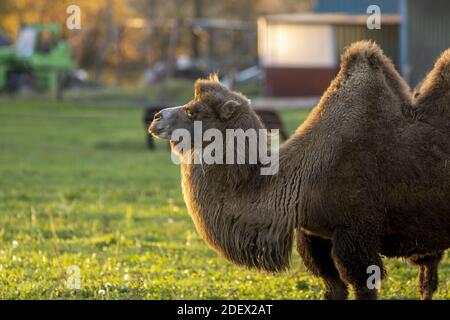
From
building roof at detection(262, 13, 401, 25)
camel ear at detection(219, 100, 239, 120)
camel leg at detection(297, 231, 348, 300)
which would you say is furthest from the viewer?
building roof at detection(262, 13, 401, 25)

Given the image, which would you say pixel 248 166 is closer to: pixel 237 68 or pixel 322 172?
pixel 322 172

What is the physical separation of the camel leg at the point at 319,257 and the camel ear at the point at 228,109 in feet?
3.60

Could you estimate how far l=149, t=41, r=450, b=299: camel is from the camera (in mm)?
7078

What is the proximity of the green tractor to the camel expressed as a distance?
3561 cm

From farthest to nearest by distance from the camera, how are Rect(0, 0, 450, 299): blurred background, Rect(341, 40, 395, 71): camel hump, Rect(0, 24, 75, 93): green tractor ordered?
Rect(0, 24, 75, 93): green tractor, Rect(0, 0, 450, 299): blurred background, Rect(341, 40, 395, 71): camel hump

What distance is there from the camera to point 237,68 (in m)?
51.5

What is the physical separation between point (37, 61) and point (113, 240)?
3305cm

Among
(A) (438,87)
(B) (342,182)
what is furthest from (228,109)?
(A) (438,87)

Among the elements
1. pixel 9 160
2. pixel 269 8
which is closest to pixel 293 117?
pixel 9 160

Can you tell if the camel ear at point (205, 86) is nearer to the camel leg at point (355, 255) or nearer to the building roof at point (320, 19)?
the camel leg at point (355, 255)

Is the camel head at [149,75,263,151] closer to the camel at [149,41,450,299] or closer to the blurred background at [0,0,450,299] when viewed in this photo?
the camel at [149,41,450,299]

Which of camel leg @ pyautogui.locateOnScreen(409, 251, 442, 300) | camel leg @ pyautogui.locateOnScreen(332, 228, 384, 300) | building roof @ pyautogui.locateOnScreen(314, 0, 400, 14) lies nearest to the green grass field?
camel leg @ pyautogui.locateOnScreen(409, 251, 442, 300)

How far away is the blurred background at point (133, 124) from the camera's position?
9.15 m
